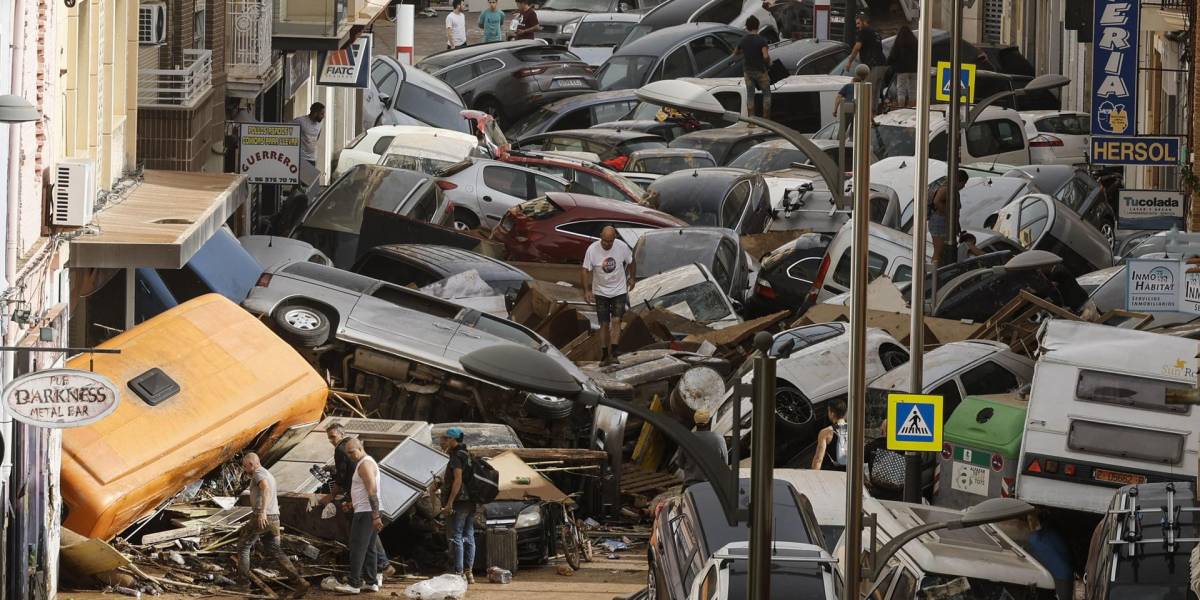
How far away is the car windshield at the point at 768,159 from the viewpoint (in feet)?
109

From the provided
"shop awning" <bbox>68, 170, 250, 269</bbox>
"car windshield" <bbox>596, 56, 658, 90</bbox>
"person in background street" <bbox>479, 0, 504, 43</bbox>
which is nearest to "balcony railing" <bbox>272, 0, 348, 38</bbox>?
"shop awning" <bbox>68, 170, 250, 269</bbox>

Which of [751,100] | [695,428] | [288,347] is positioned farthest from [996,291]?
[751,100]

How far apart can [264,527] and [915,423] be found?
16.6 feet

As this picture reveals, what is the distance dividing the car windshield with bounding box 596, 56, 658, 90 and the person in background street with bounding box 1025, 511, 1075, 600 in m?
28.0

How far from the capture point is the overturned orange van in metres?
16.7

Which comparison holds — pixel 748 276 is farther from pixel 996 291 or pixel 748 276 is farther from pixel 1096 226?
pixel 1096 226

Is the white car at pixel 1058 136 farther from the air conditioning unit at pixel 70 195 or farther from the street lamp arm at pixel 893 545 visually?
the street lamp arm at pixel 893 545

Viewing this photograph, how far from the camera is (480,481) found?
667 inches

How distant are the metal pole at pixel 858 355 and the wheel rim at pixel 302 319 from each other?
23.9ft

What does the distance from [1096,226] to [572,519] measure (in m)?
15.5

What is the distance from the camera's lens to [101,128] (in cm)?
1923

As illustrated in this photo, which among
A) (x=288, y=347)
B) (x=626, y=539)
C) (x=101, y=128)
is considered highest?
(x=101, y=128)

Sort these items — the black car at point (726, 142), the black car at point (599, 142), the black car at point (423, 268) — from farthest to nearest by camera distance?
the black car at point (726, 142), the black car at point (599, 142), the black car at point (423, 268)

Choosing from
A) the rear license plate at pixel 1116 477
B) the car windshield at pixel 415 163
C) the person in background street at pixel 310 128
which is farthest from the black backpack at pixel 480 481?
the car windshield at pixel 415 163
